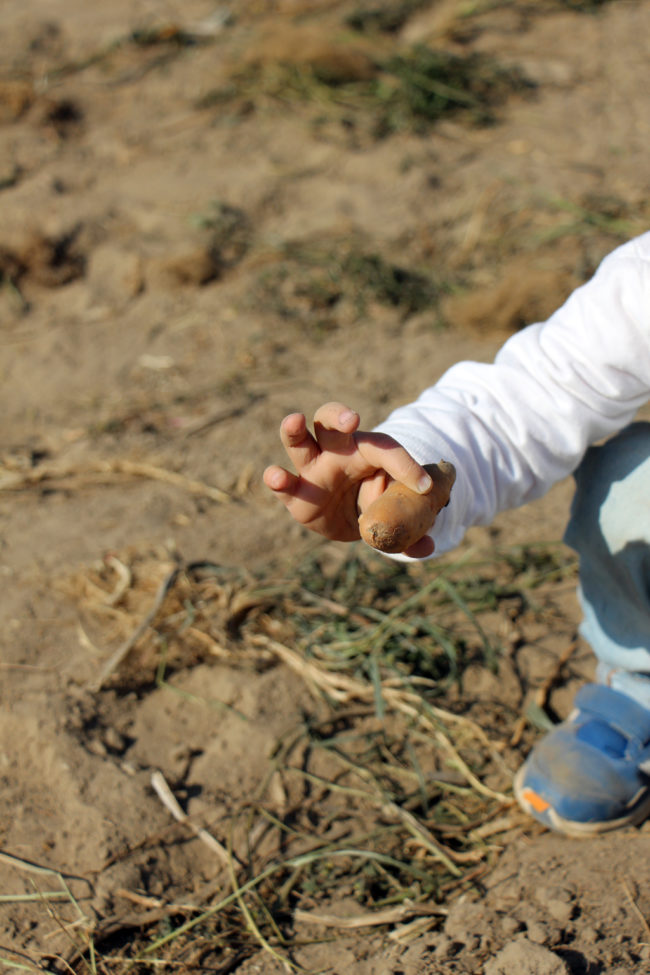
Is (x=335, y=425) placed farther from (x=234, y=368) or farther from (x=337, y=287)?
(x=337, y=287)

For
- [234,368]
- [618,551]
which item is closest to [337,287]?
[234,368]

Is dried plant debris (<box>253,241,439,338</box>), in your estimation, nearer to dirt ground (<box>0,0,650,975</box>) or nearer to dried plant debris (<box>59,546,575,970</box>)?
dirt ground (<box>0,0,650,975</box>)

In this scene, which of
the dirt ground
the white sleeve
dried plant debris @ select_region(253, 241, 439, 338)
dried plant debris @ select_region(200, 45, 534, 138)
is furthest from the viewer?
dried plant debris @ select_region(200, 45, 534, 138)

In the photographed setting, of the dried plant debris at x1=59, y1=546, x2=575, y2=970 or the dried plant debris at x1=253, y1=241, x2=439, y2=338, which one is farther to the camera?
the dried plant debris at x1=253, y1=241, x2=439, y2=338

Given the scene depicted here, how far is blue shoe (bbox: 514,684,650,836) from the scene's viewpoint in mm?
1641

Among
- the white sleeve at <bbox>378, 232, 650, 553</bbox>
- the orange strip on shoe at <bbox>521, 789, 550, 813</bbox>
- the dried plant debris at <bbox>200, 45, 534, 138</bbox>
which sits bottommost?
the orange strip on shoe at <bbox>521, 789, 550, 813</bbox>

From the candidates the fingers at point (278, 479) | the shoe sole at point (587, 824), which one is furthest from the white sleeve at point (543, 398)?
the shoe sole at point (587, 824)

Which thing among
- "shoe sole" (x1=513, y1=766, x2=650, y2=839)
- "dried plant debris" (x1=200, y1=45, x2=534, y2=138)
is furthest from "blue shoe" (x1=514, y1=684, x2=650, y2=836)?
"dried plant debris" (x1=200, y1=45, x2=534, y2=138)

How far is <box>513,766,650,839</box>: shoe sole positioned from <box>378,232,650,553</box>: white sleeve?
21.0 inches

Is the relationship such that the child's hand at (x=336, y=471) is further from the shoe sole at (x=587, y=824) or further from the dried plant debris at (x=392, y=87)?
the dried plant debris at (x=392, y=87)

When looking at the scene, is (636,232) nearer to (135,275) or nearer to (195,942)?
(135,275)

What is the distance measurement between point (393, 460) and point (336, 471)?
9 cm

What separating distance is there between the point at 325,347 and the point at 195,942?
6.31ft

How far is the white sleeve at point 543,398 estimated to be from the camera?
147 cm
